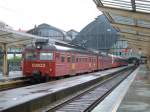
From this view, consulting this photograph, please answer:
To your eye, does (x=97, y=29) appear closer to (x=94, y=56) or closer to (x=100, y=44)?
(x=100, y=44)

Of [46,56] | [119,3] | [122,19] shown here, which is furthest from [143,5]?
[46,56]

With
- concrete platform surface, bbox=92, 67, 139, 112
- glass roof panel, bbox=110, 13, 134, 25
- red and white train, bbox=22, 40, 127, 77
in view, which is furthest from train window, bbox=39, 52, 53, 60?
concrete platform surface, bbox=92, 67, 139, 112

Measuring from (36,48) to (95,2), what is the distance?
753 cm

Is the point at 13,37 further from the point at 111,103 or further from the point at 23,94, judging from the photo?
the point at 111,103

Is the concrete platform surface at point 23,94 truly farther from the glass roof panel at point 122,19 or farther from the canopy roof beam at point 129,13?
the glass roof panel at point 122,19

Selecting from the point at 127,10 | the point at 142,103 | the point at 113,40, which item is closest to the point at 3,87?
the point at 127,10

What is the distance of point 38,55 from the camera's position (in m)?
30.1

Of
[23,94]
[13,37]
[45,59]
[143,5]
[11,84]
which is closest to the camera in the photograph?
[23,94]

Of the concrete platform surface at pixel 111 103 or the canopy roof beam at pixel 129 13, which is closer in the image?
the concrete platform surface at pixel 111 103

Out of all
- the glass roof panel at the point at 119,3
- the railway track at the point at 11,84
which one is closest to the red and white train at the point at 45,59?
the railway track at the point at 11,84

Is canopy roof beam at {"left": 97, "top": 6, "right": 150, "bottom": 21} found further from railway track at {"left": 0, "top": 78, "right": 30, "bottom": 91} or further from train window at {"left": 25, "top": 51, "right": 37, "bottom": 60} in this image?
railway track at {"left": 0, "top": 78, "right": 30, "bottom": 91}

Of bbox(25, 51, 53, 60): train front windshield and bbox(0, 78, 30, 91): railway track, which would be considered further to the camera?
bbox(25, 51, 53, 60): train front windshield

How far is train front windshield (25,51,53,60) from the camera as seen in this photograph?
97.2 ft

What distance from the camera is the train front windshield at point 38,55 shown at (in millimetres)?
29625
